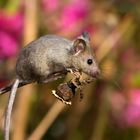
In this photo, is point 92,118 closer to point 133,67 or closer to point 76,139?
point 76,139

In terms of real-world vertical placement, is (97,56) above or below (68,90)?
above

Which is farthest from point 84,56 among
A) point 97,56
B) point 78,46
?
point 97,56

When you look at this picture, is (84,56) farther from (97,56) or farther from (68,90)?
(97,56)

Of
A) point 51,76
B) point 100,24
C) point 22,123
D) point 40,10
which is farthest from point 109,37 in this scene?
point 51,76

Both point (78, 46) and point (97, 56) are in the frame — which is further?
point (97, 56)

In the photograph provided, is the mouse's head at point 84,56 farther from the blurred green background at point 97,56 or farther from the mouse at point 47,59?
the blurred green background at point 97,56

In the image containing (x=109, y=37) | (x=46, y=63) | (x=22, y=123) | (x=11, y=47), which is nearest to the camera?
(x=46, y=63)

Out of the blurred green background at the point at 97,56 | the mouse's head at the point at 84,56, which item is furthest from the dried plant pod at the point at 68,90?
the blurred green background at the point at 97,56
